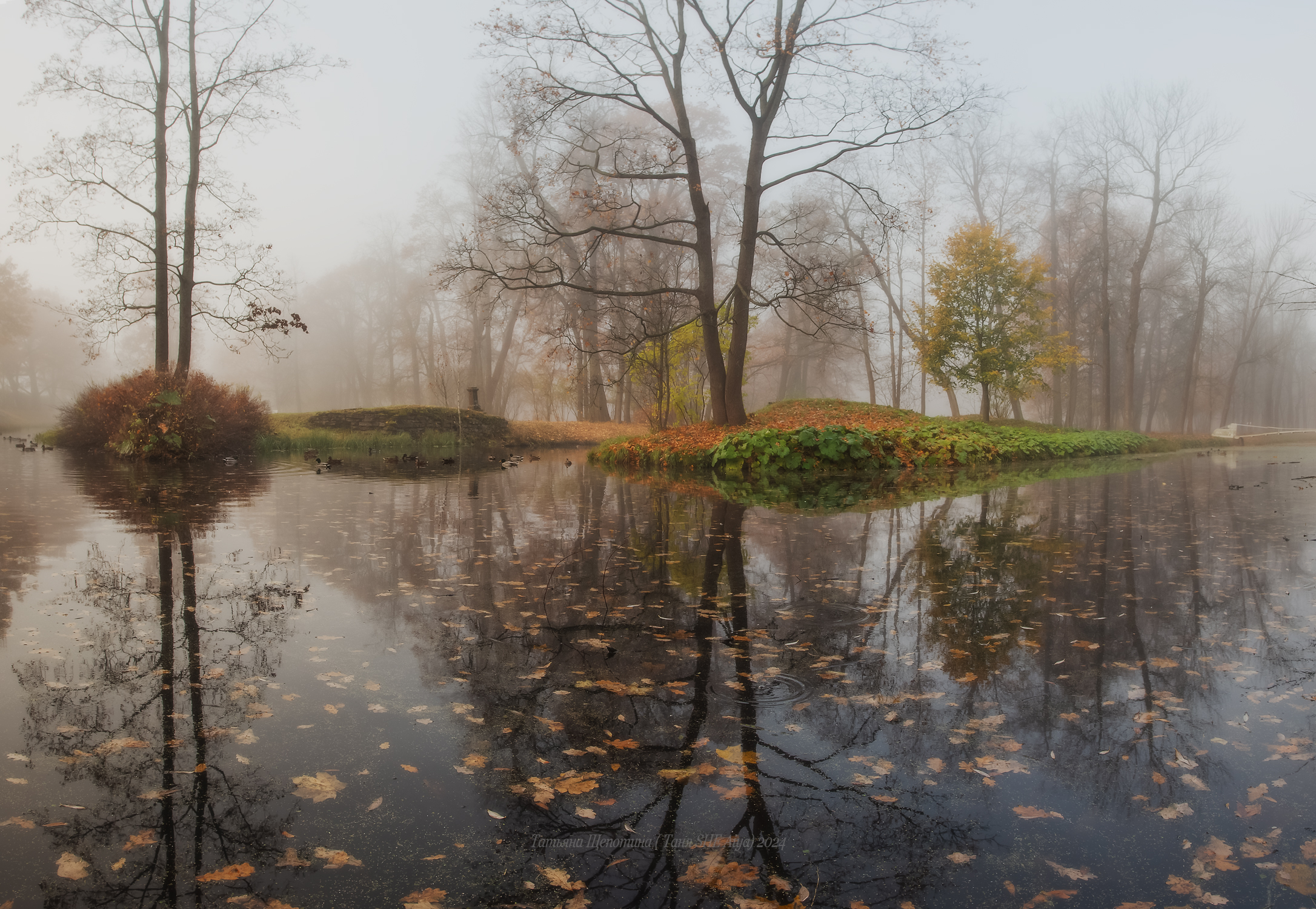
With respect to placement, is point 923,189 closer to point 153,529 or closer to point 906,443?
point 906,443

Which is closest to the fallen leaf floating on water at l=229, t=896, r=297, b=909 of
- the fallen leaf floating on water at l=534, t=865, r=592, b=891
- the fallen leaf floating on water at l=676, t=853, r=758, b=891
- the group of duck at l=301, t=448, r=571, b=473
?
the fallen leaf floating on water at l=534, t=865, r=592, b=891

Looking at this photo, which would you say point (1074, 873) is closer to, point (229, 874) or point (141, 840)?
point (229, 874)

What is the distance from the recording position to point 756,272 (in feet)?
116

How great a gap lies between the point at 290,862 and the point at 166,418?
16.5 metres

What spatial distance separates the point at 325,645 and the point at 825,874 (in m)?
2.45

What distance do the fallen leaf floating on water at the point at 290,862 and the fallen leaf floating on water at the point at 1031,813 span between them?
1.77m

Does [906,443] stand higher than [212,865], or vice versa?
A: [906,443]

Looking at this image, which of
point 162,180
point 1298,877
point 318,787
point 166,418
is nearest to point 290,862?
point 318,787

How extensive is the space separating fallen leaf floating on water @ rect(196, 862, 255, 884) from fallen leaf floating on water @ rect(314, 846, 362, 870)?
0.14 meters

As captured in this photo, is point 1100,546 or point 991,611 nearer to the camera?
point 991,611

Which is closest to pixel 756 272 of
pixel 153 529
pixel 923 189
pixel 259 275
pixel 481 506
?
pixel 923 189

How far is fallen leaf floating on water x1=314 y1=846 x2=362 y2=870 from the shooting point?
5.48ft

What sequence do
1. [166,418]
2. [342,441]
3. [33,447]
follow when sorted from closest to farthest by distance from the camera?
[166,418] < [33,447] < [342,441]

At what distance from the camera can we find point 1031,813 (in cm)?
189
